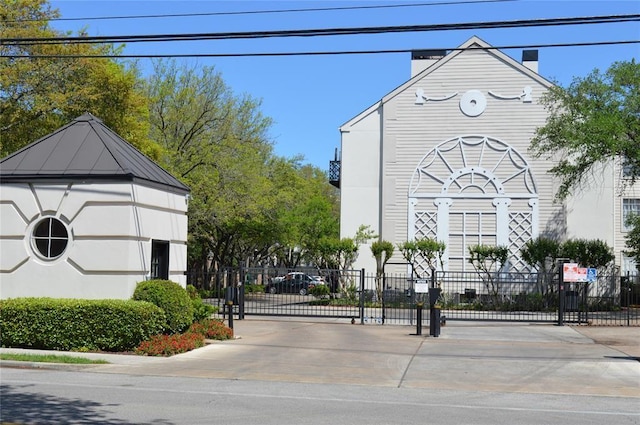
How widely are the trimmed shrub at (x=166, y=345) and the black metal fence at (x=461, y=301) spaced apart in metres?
8.18

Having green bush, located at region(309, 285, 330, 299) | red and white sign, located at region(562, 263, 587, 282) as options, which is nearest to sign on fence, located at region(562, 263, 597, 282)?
red and white sign, located at region(562, 263, 587, 282)

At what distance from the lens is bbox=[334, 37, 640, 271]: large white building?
38.9 m

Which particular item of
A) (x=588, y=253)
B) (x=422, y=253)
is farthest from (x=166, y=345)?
(x=588, y=253)

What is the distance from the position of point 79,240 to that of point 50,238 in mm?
811

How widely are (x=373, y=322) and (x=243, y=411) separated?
16809 millimetres

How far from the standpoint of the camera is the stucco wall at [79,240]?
1744 centimetres

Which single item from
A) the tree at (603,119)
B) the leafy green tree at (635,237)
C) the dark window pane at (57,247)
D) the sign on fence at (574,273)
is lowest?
the sign on fence at (574,273)

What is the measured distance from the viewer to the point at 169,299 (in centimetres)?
1767

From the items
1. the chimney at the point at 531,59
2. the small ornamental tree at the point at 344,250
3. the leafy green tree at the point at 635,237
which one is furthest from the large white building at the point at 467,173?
the chimney at the point at 531,59

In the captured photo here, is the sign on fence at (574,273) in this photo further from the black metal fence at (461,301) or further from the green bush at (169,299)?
the green bush at (169,299)

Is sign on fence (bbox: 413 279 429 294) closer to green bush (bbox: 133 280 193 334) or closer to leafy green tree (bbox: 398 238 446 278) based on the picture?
green bush (bbox: 133 280 193 334)

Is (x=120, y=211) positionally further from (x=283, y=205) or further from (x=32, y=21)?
(x=283, y=205)

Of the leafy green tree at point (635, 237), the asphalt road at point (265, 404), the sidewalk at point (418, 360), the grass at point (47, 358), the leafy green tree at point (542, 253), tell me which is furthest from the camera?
the leafy green tree at point (635, 237)

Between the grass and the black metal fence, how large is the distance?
1064 centimetres
